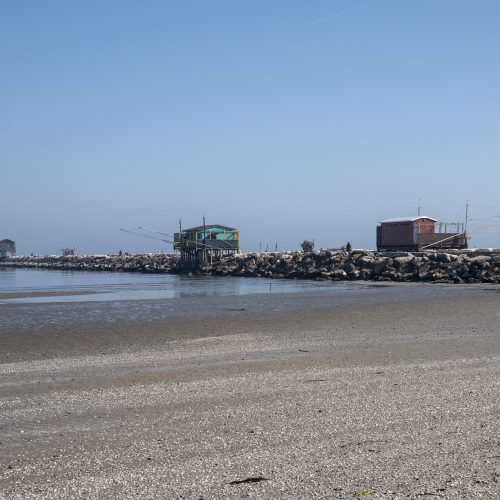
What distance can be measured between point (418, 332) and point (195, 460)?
10.7m

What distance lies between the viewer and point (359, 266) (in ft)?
154

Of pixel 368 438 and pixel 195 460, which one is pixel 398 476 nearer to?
pixel 368 438

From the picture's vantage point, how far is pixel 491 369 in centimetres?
1128

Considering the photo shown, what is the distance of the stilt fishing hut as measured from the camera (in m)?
68.2

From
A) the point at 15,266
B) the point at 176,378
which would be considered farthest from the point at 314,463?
the point at 15,266

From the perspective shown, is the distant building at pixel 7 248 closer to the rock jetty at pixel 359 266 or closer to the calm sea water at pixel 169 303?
the rock jetty at pixel 359 266

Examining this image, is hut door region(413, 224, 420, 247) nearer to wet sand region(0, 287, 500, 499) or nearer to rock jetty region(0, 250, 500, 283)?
rock jetty region(0, 250, 500, 283)

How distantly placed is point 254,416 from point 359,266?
3901 cm

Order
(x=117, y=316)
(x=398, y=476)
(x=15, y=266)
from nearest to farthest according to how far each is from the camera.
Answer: (x=398, y=476) < (x=117, y=316) < (x=15, y=266)

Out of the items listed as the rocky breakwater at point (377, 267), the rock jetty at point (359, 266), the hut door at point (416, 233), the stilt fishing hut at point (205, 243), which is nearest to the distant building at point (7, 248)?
the rock jetty at point (359, 266)

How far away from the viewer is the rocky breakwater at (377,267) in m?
39.2

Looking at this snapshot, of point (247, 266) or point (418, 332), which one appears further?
point (247, 266)

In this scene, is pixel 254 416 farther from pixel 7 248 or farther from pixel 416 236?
pixel 7 248

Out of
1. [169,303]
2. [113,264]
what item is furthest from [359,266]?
[113,264]
